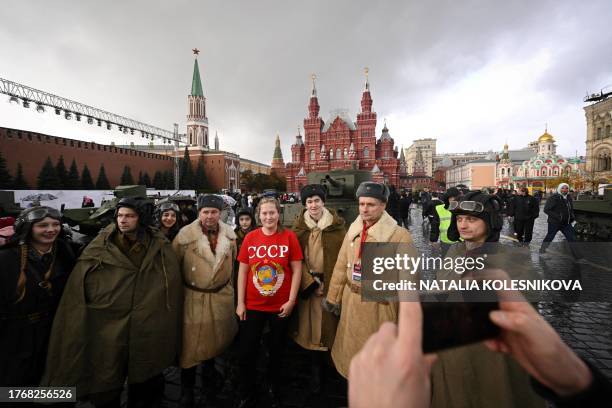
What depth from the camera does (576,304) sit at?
169 inches

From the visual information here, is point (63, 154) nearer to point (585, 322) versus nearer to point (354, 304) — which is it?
point (354, 304)

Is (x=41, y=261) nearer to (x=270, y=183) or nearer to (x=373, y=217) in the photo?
(x=373, y=217)

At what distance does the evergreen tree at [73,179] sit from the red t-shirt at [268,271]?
110ft

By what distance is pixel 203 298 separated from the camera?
8.03ft

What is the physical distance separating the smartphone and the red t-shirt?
2003 millimetres

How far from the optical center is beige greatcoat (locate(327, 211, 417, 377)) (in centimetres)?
196

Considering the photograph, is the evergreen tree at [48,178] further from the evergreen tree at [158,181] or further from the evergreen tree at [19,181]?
the evergreen tree at [158,181]

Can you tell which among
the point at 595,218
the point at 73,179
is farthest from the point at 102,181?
the point at 595,218

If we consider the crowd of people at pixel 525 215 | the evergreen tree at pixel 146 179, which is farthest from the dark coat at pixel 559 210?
the evergreen tree at pixel 146 179

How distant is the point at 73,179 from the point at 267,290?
113 feet

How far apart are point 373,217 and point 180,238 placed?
172 centimetres

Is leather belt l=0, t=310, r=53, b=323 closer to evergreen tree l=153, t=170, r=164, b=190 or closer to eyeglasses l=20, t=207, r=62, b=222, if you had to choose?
eyeglasses l=20, t=207, r=62, b=222

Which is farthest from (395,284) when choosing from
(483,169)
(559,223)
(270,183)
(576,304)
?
(483,169)

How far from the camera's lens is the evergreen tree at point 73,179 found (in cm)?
2733
